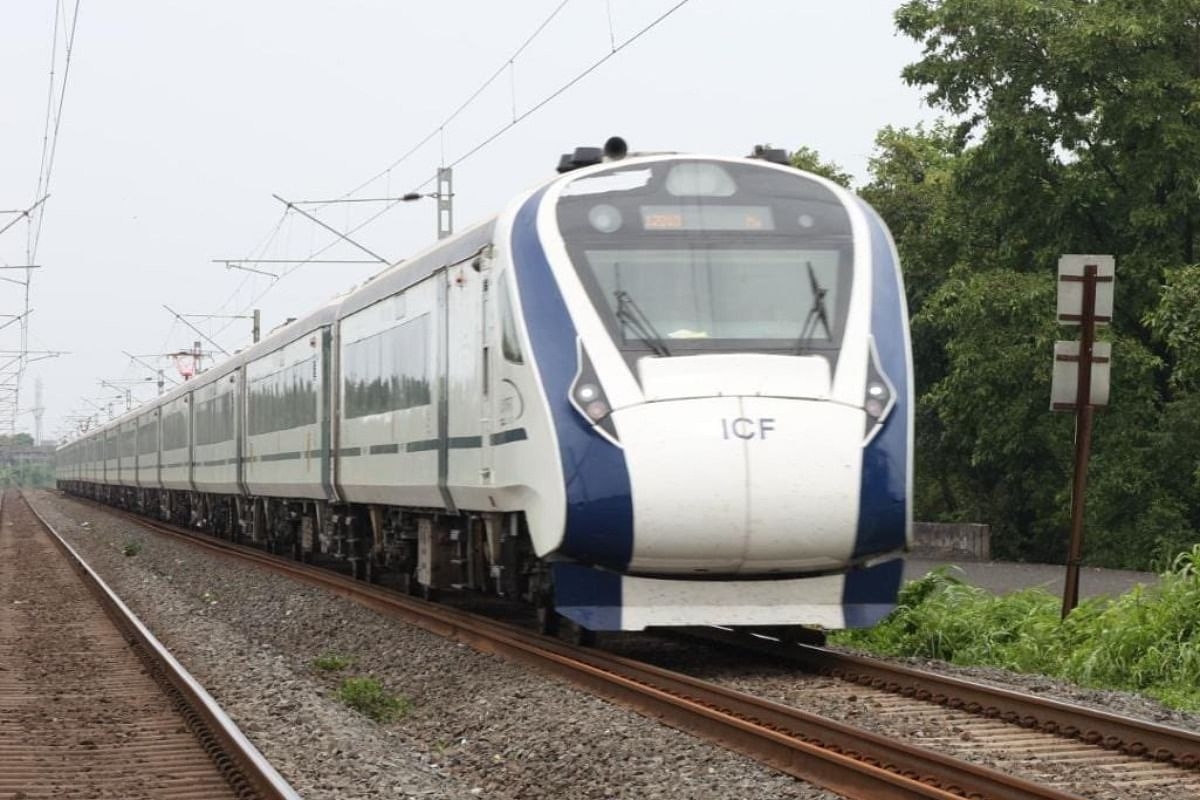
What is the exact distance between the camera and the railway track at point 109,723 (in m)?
7.57

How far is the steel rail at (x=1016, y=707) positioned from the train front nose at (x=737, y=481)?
31.6 inches

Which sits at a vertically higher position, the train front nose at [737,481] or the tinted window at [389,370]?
the tinted window at [389,370]

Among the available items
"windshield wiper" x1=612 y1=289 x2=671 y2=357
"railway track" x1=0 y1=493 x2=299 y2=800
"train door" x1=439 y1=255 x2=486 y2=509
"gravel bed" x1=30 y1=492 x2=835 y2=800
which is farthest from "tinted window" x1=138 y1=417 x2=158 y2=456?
"windshield wiper" x1=612 y1=289 x2=671 y2=357

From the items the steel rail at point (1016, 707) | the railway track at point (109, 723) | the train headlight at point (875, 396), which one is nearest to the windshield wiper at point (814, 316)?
the train headlight at point (875, 396)

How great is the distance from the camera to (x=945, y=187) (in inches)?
1407

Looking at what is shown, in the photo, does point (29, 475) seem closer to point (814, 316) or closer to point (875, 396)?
point (814, 316)

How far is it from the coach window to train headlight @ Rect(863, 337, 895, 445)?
2.06 m

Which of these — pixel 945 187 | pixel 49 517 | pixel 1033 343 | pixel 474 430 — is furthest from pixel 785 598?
pixel 49 517

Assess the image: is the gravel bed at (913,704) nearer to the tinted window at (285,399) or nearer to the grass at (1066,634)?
the grass at (1066,634)

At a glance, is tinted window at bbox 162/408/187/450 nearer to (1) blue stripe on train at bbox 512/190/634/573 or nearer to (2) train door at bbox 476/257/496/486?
(2) train door at bbox 476/257/496/486

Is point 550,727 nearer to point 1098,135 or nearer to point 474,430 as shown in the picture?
point 474,430

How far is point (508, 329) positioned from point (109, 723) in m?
3.42

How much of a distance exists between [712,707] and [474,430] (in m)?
3.77

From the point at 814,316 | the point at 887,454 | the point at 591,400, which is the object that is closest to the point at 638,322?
the point at 591,400
